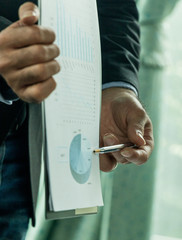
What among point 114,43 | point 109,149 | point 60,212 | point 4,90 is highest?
point 114,43

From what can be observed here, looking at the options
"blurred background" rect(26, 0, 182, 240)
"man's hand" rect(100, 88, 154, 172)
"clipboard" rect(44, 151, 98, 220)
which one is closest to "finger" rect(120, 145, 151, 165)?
"man's hand" rect(100, 88, 154, 172)

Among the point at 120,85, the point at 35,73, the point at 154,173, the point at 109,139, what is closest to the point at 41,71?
the point at 35,73

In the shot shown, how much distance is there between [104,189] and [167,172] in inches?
11.0

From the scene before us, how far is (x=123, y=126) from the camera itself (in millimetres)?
946

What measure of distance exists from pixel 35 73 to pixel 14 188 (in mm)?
391

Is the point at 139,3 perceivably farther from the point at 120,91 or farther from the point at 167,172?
the point at 120,91

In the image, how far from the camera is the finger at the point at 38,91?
0.60m

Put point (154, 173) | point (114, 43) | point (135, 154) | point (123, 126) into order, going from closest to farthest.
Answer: point (135, 154) → point (123, 126) → point (114, 43) → point (154, 173)

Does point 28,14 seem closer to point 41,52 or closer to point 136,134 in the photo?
point 41,52

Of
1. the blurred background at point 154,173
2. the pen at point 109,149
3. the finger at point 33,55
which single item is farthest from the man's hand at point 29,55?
the blurred background at point 154,173

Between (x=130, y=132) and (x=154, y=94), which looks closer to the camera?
(x=130, y=132)

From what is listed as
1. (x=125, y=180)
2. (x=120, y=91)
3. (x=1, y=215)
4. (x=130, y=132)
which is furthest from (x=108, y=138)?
(x=125, y=180)

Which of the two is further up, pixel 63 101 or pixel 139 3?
pixel 139 3

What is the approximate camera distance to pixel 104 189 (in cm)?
173
